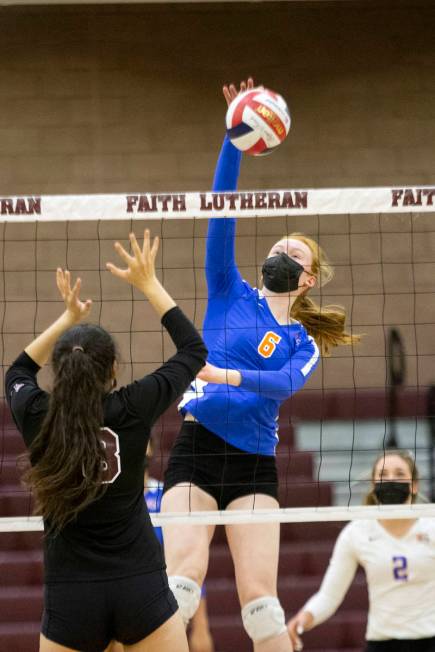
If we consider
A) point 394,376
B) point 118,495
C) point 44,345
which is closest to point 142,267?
point 44,345

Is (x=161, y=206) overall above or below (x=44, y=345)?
above

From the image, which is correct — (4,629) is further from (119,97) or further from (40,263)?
(119,97)

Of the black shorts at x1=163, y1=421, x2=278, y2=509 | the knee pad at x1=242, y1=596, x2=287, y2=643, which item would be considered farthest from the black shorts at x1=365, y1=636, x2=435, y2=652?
the black shorts at x1=163, y1=421, x2=278, y2=509

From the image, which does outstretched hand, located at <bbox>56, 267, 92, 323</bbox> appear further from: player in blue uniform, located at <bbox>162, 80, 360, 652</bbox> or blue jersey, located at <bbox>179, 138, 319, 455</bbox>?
blue jersey, located at <bbox>179, 138, 319, 455</bbox>

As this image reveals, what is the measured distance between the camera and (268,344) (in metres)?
4.84

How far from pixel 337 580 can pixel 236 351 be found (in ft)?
4.46

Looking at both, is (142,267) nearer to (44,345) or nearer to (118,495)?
(44,345)

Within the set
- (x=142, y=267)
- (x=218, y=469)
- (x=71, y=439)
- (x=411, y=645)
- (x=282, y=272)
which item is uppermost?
(x=282, y=272)

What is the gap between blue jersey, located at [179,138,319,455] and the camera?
4.73 m

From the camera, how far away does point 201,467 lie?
4742 millimetres

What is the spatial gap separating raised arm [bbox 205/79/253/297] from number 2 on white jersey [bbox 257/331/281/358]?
0.30 meters

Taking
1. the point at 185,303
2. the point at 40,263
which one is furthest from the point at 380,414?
the point at 40,263

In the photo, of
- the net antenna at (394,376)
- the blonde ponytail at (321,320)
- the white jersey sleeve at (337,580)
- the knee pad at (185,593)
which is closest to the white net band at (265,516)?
the knee pad at (185,593)

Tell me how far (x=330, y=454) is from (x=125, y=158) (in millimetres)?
3433
